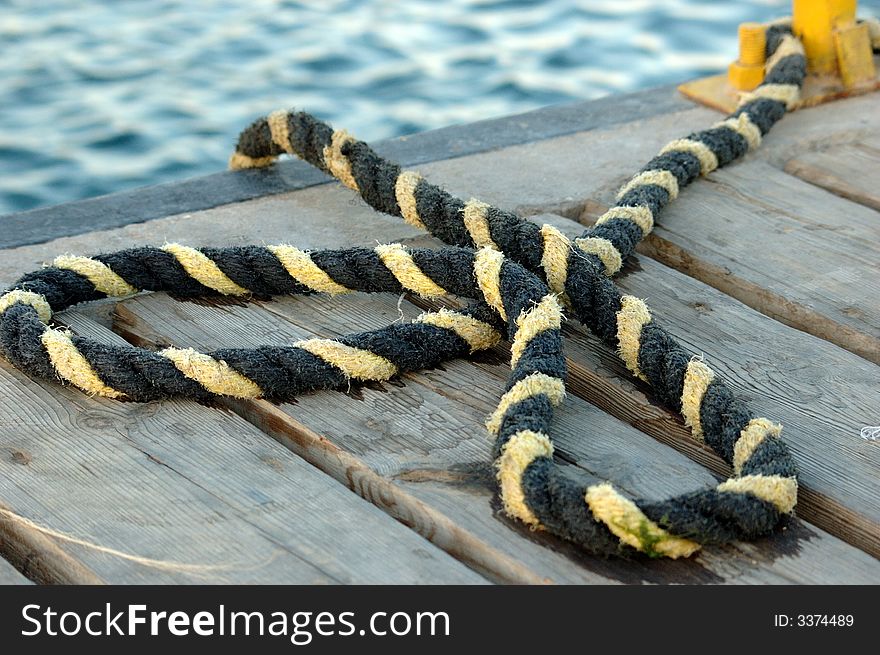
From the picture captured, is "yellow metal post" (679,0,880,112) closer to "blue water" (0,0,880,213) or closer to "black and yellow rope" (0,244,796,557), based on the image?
"black and yellow rope" (0,244,796,557)

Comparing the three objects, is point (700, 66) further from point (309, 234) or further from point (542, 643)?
point (542, 643)

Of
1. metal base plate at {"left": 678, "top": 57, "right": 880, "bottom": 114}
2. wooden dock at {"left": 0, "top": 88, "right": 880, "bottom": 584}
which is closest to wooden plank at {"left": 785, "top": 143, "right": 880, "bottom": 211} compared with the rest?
wooden dock at {"left": 0, "top": 88, "right": 880, "bottom": 584}

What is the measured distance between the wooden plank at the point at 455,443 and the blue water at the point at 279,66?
2002mm

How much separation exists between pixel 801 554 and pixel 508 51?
3545mm

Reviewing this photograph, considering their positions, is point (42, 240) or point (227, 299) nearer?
point (227, 299)

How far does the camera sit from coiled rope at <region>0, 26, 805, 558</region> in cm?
134

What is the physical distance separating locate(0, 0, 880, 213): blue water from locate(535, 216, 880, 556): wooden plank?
2.27 metres

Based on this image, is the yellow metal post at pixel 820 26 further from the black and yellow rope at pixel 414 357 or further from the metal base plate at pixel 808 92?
the black and yellow rope at pixel 414 357

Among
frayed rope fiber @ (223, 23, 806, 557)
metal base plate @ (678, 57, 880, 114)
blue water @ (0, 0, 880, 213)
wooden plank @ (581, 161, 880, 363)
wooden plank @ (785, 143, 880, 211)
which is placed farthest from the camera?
blue water @ (0, 0, 880, 213)

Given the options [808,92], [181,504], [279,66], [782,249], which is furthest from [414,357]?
[279,66]

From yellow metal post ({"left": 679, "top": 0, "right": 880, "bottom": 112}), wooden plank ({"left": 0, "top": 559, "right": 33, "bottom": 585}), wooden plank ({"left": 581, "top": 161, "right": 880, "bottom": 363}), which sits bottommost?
wooden plank ({"left": 0, "top": 559, "right": 33, "bottom": 585})

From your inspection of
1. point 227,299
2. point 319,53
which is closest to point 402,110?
point 319,53

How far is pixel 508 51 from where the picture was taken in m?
4.68

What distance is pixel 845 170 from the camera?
229cm
